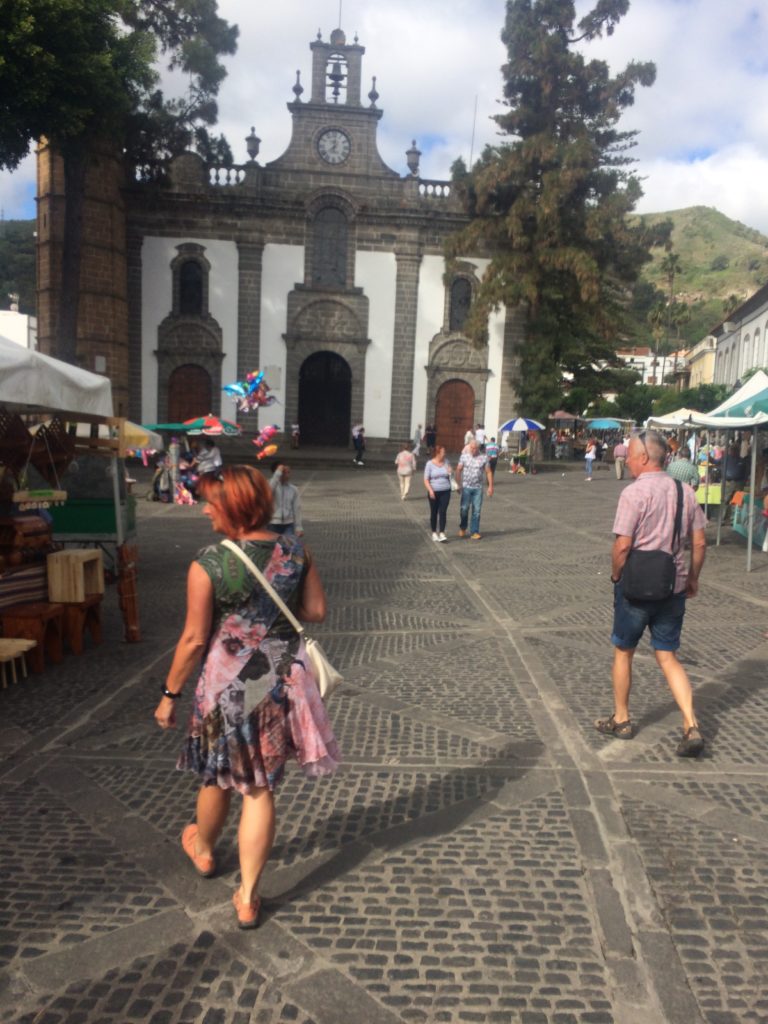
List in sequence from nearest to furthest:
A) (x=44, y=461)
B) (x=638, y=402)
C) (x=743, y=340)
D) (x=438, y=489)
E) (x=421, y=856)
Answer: (x=421, y=856) < (x=44, y=461) < (x=438, y=489) < (x=743, y=340) < (x=638, y=402)

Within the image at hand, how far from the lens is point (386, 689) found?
18.5 ft

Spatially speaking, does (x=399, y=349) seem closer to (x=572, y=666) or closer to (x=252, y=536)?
(x=572, y=666)

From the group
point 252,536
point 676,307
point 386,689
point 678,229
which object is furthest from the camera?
point 678,229

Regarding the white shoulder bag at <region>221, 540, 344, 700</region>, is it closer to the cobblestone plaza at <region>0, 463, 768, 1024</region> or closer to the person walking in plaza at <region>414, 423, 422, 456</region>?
the cobblestone plaza at <region>0, 463, 768, 1024</region>

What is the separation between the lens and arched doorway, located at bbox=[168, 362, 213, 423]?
31469 millimetres

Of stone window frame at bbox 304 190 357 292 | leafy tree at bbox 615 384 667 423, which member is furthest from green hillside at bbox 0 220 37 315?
leafy tree at bbox 615 384 667 423

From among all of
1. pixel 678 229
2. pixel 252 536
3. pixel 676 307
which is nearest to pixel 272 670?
pixel 252 536

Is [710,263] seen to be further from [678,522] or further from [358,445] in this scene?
[678,522]

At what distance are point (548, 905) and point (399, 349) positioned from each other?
29975mm

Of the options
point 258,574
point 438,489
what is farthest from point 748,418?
point 258,574

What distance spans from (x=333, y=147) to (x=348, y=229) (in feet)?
11.0

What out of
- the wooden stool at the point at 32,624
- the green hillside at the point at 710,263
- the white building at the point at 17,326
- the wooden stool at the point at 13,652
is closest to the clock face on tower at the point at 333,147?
the white building at the point at 17,326

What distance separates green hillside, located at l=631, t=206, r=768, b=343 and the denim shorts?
9537 cm

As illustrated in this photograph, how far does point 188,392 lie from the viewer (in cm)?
3162
